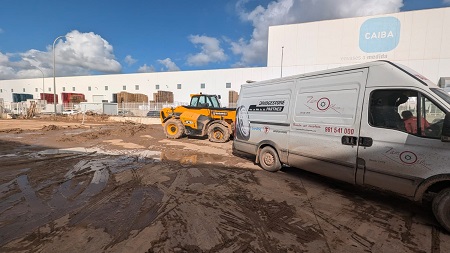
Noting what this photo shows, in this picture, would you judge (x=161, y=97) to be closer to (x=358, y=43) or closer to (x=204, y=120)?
(x=204, y=120)

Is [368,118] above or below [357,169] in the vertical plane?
above

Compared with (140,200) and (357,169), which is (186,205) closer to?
(140,200)

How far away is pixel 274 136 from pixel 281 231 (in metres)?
3.05

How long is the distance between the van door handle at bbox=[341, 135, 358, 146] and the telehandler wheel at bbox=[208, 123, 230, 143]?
7.39 meters

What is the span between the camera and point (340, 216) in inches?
150

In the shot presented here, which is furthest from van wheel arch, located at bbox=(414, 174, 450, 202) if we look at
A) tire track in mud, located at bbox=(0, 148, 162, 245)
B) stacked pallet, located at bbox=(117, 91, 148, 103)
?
stacked pallet, located at bbox=(117, 91, 148, 103)

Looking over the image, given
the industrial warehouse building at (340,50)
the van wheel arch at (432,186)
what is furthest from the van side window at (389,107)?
the industrial warehouse building at (340,50)

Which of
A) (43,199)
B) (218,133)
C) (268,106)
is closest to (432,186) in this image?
(268,106)

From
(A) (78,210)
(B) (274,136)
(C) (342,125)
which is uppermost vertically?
(C) (342,125)

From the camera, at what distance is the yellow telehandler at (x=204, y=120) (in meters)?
11.6

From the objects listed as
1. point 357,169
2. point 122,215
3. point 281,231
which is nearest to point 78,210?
point 122,215

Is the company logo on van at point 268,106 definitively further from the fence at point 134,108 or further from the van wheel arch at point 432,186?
the fence at point 134,108

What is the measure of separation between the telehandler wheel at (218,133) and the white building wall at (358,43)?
87.0ft

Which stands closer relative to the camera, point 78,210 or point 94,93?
point 78,210
